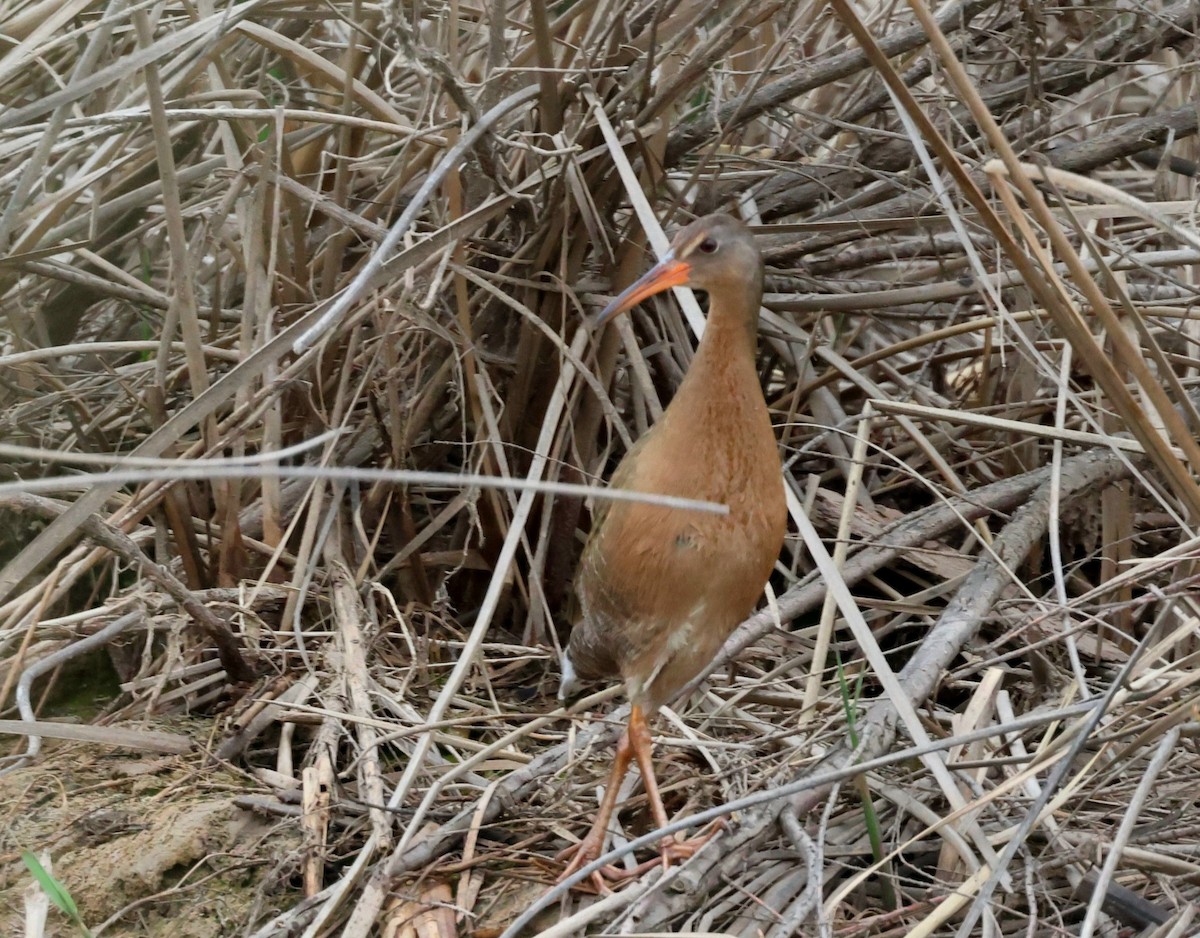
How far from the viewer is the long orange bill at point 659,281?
2.37m

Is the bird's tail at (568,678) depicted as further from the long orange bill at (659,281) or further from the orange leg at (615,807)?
the long orange bill at (659,281)

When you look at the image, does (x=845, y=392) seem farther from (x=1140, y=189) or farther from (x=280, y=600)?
(x=280, y=600)

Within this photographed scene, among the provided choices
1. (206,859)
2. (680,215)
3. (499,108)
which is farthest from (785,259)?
(206,859)

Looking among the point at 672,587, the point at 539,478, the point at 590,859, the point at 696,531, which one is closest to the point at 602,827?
the point at 590,859

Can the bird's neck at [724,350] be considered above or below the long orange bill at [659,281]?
below

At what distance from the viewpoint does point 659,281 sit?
2393mm

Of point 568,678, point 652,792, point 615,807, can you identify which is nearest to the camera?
point 652,792

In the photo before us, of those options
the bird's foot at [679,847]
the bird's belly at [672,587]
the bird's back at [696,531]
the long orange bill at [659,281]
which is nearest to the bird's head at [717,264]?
the long orange bill at [659,281]

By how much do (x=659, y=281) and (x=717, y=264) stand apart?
0.39 ft

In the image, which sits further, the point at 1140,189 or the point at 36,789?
the point at 1140,189

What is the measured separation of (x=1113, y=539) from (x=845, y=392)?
2.88ft

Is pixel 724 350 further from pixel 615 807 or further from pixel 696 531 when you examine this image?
pixel 615 807

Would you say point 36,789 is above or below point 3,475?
below

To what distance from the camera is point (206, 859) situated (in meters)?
2.26
